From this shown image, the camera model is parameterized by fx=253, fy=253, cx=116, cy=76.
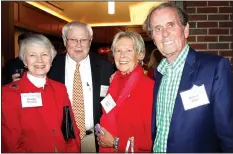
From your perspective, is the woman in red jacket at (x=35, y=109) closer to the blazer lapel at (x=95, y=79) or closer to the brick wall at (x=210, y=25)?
the blazer lapel at (x=95, y=79)

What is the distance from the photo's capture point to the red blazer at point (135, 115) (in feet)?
6.92

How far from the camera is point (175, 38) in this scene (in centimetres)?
193

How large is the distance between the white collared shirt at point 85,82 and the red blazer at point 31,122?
52 centimetres

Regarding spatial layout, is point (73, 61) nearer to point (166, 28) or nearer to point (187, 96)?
point (166, 28)

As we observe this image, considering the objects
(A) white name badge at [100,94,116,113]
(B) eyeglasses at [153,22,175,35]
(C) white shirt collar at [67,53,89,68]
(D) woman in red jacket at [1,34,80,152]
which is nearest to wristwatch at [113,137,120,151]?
(A) white name badge at [100,94,116,113]

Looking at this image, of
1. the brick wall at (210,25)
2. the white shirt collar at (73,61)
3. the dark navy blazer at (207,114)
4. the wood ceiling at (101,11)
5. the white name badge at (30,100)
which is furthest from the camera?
the wood ceiling at (101,11)

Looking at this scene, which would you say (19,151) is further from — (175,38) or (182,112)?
(175,38)

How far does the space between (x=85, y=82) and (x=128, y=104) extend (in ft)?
2.73

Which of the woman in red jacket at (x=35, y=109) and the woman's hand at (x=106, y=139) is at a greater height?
the woman in red jacket at (x=35, y=109)

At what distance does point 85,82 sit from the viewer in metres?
2.84

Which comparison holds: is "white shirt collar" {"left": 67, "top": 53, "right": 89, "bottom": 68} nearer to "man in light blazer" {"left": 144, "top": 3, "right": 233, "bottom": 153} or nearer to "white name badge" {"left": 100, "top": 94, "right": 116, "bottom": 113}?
"white name badge" {"left": 100, "top": 94, "right": 116, "bottom": 113}

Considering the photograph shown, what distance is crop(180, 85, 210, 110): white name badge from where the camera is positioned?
67.6 inches

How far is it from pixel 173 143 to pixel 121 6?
6.56 metres

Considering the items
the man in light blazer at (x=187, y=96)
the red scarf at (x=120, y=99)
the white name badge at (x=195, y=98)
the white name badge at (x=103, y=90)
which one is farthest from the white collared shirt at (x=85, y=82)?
the white name badge at (x=195, y=98)
